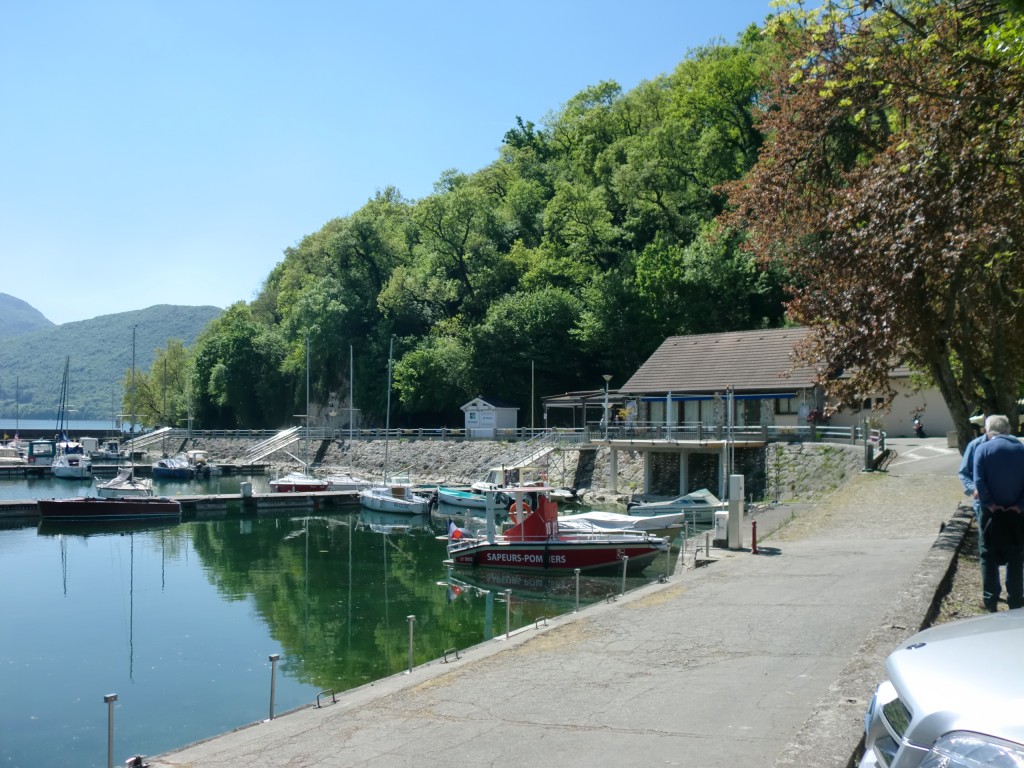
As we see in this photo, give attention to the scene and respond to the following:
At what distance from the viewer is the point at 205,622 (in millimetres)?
25312

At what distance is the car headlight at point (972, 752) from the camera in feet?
11.3

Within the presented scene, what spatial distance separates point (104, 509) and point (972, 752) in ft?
168

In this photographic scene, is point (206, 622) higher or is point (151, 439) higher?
point (151, 439)

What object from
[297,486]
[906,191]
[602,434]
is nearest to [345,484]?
[297,486]

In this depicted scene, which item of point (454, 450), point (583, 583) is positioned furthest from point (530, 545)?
point (454, 450)

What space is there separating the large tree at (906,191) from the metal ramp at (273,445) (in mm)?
72155

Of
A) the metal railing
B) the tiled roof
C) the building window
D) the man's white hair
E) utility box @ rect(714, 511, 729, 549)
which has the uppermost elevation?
the tiled roof

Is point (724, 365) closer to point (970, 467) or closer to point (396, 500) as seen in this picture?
point (396, 500)

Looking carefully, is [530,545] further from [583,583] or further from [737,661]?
[737,661]

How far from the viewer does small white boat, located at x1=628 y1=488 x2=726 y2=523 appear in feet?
133

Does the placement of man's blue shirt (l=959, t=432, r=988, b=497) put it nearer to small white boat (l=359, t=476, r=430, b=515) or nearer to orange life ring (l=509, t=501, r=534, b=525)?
orange life ring (l=509, t=501, r=534, b=525)

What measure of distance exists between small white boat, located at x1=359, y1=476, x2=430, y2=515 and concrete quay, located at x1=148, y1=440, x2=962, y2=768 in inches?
1382

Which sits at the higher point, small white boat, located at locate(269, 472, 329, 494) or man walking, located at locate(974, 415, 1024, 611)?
man walking, located at locate(974, 415, 1024, 611)

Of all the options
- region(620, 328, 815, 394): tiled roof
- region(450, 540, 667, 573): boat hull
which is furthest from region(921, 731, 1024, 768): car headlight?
region(620, 328, 815, 394): tiled roof
